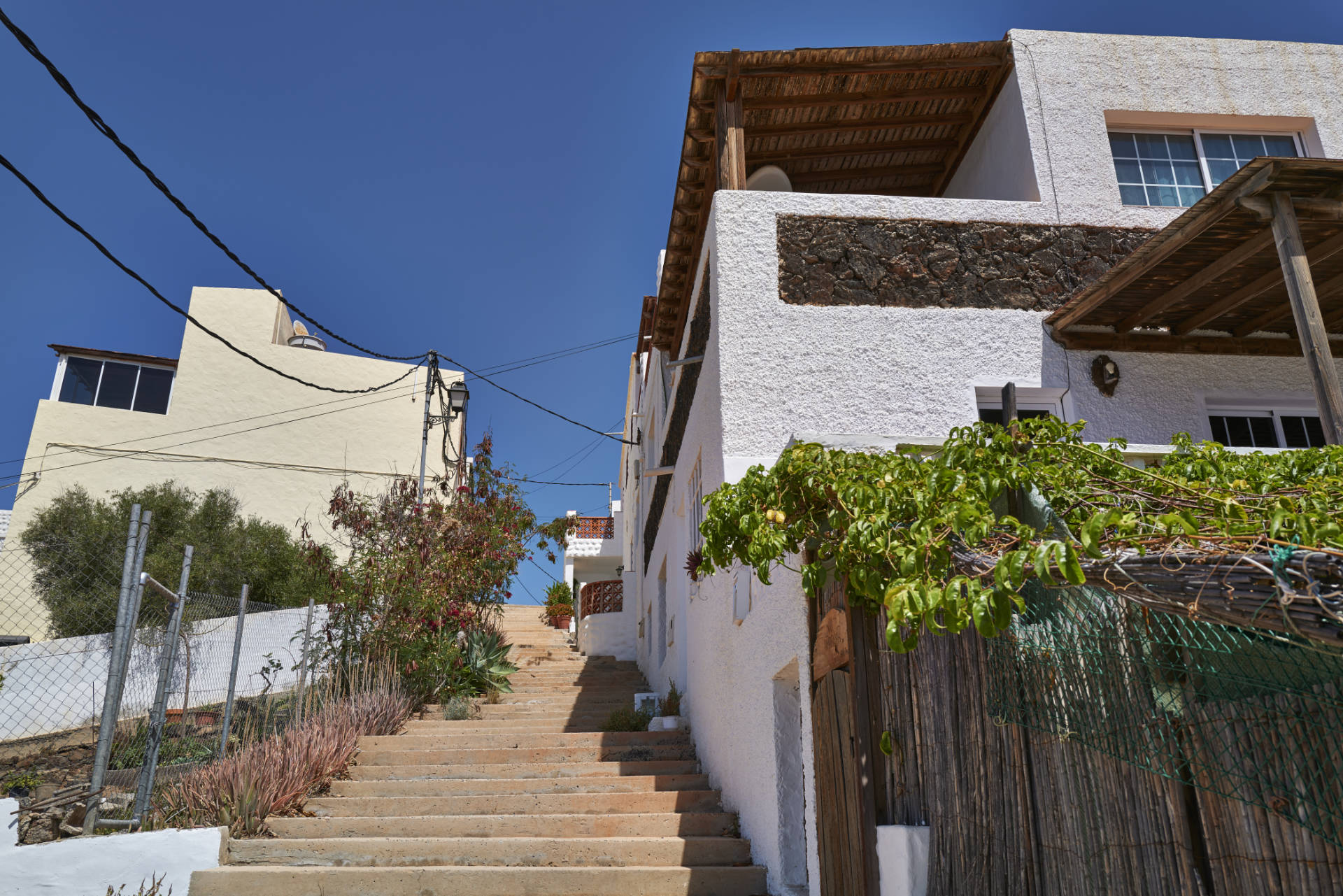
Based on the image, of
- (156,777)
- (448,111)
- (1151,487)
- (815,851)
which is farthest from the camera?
(448,111)

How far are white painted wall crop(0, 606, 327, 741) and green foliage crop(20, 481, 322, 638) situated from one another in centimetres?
440

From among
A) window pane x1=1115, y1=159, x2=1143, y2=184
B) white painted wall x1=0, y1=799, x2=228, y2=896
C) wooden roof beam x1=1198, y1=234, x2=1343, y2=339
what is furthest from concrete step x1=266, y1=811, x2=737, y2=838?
window pane x1=1115, y1=159, x2=1143, y2=184

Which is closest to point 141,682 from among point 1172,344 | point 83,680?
point 83,680

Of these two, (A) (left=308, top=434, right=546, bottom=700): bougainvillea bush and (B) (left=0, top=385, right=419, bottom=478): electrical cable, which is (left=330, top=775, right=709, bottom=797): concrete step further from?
A: (B) (left=0, top=385, right=419, bottom=478): electrical cable

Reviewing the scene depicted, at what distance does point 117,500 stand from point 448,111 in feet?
47.1

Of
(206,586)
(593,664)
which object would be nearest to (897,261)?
(593,664)

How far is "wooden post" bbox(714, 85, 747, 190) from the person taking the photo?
7.28 meters

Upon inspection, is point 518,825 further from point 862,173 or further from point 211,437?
point 211,437

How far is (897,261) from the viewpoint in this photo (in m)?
6.93

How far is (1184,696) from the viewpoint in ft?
7.60

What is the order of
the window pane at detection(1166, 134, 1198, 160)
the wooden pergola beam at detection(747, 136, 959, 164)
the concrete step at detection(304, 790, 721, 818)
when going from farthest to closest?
the wooden pergola beam at detection(747, 136, 959, 164) < the window pane at detection(1166, 134, 1198, 160) < the concrete step at detection(304, 790, 721, 818)

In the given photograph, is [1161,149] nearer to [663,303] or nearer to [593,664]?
[663,303]

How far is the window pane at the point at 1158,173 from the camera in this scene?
7.66 m

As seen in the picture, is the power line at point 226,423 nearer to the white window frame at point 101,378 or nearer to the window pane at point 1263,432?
the white window frame at point 101,378
